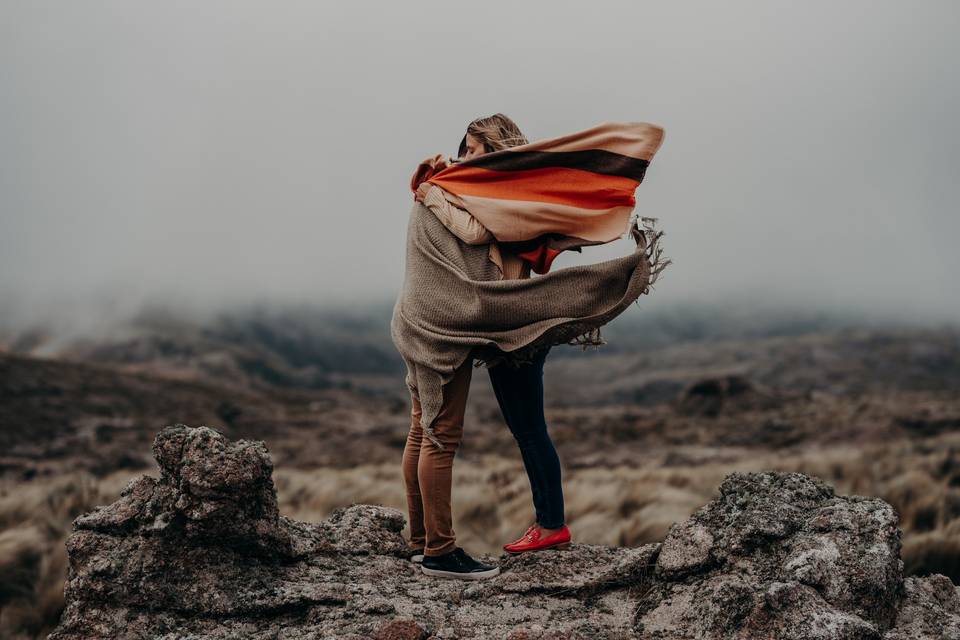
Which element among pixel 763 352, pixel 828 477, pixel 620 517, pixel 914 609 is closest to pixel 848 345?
pixel 763 352

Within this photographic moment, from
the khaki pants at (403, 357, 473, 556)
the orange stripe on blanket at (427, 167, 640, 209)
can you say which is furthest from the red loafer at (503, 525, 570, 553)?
the orange stripe on blanket at (427, 167, 640, 209)

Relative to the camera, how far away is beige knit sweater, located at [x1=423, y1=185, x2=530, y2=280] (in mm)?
3852

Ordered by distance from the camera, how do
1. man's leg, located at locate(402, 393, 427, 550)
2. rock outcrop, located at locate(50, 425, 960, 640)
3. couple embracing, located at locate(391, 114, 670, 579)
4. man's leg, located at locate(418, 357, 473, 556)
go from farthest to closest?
man's leg, located at locate(402, 393, 427, 550) → man's leg, located at locate(418, 357, 473, 556) → couple embracing, located at locate(391, 114, 670, 579) → rock outcrop, located at locate(50, 425, 960, 640)

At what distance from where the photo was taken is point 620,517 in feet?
32.4

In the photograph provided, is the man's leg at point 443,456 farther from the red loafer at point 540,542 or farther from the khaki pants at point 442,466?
the red loafer at point 540,542

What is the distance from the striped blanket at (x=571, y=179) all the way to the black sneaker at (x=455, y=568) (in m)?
1.70

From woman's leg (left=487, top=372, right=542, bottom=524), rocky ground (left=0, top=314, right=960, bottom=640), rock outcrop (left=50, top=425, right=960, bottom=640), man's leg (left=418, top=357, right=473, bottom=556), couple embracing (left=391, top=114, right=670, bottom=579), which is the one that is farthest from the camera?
rocky ground (left=0, top=314, right=960, bottom=640)

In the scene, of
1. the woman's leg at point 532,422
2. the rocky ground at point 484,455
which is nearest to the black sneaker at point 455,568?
the woman's leg at point 532,422

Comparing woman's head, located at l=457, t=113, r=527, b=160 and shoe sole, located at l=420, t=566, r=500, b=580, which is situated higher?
woman's head, located at l=457, t=113, r=527, b=160

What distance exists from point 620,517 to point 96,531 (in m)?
7.27

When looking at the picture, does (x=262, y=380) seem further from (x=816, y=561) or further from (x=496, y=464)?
(x=816, y=561)

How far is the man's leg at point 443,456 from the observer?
3.94m

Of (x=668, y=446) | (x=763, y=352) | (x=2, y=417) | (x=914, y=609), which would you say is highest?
(x=914, y=609)

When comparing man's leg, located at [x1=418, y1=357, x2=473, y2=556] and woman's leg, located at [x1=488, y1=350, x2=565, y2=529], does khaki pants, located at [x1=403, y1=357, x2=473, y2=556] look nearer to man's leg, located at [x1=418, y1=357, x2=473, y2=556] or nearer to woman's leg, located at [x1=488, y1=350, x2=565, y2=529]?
man's leg, located at [x1=418, y1=357, x2=473, y2=556]
